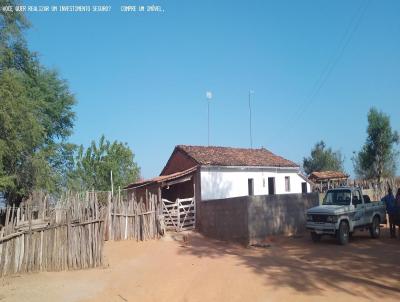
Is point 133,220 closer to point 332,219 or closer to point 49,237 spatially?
point 49,237

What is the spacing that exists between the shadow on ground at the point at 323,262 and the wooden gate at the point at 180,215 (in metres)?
2.07

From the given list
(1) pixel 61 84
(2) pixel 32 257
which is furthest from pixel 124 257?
(1) pixel 61 84

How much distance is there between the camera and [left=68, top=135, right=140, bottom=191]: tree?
38.5 meters

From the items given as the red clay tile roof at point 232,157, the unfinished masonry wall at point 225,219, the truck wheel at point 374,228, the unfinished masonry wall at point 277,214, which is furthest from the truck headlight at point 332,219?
the red clay tile roof at point 232,157

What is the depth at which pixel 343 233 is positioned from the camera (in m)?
15.2

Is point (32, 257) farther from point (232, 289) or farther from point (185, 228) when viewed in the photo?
point (185, 228)

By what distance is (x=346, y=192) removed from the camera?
1630cm

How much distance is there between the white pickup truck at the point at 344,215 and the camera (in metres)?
15.2

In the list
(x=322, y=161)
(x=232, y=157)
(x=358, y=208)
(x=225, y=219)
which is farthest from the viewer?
(x=322, y=161)

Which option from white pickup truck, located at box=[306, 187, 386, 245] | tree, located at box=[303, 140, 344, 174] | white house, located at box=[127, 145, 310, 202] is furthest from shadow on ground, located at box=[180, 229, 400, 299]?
tree, located at box=[303, 140, 344, 174]

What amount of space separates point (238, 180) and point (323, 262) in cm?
1276

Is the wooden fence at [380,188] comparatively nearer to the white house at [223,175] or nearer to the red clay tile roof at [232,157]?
the white house at [223,175]

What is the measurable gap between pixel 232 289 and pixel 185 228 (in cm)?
1167

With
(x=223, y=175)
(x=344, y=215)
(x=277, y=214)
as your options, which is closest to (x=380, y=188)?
(x=223, y=175)
